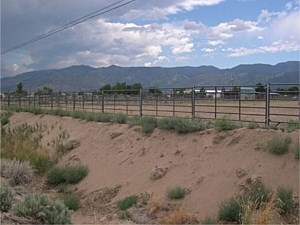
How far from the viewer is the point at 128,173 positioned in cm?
1711

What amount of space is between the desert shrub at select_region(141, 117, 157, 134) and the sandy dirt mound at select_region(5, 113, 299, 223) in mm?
303

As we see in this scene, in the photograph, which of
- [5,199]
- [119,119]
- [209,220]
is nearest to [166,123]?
[119,119]

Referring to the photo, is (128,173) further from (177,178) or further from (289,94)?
(289,94)

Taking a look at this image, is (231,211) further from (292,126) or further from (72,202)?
(72,202)

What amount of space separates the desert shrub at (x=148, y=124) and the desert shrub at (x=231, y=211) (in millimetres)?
8451

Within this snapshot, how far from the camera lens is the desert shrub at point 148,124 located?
19562 mm

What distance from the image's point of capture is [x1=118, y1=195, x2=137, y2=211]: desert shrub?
45.9 ft

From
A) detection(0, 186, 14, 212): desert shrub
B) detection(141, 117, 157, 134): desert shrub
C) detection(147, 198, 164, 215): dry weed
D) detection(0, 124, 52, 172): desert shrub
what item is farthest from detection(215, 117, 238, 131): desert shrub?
detection(0, 124, 52, 172): desert shrub

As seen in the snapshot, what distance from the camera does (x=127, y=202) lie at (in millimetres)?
14156

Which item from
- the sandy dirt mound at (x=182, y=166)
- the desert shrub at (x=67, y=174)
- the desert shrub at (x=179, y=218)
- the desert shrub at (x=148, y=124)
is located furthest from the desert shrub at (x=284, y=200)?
the desert shrub at (x=67, y=174)

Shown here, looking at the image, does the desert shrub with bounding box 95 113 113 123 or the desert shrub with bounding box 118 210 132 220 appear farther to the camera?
the desert shrub with bounding box 95 113 113 123

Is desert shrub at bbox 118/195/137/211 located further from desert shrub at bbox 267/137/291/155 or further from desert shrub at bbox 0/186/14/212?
desert shrub at bbox 0/186/14/212

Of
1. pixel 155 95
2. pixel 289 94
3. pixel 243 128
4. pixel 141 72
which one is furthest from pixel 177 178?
pixel 141 72

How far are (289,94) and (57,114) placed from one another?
1917 centimetres
